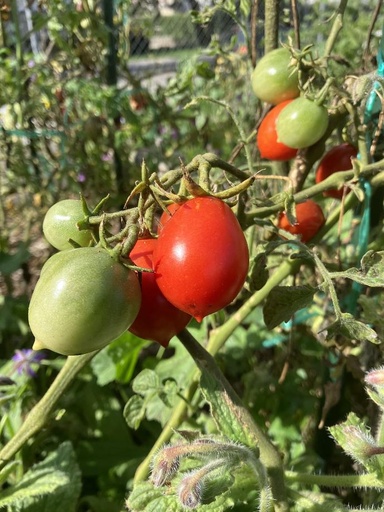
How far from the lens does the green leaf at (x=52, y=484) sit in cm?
93

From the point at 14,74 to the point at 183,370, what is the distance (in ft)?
4.03

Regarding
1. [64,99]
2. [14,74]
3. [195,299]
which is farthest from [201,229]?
[64,99]

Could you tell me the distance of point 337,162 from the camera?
915 mm

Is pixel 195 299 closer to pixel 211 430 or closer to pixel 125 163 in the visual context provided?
pixel 211 430

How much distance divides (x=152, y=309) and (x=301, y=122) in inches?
15.0

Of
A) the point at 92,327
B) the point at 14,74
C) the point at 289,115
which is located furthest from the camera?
the point at 14,74

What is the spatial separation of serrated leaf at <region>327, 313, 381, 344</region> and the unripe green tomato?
0.28 meters

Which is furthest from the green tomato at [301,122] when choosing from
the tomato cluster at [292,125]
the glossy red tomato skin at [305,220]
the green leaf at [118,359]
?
the green leaf at [118,359]

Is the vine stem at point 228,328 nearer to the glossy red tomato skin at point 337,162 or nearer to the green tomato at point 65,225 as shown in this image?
the glossy red tomato skin at point 337,162

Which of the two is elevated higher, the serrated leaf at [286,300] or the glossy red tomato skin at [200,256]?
the glossy red tomato skin at [200,256]

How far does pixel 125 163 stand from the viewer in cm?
212

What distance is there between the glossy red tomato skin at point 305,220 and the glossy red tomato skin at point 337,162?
5 centimetres

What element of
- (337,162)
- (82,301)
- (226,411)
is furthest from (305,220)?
(82,301)

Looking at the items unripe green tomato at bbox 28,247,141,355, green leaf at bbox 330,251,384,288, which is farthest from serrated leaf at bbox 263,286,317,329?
unripe green tomato at bbox 28,247,141,355
